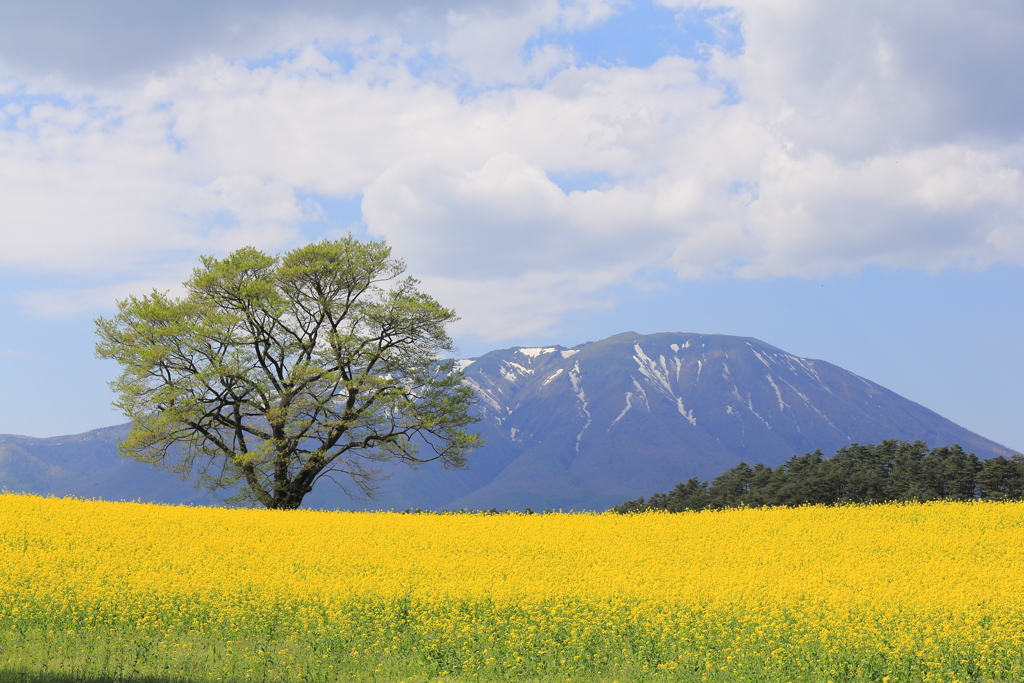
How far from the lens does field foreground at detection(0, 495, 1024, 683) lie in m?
12.7

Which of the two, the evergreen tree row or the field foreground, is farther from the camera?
the evergreen tree row

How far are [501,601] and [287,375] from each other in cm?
2276

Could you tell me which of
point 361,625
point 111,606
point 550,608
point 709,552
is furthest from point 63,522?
point 709,552

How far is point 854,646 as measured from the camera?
13.4m

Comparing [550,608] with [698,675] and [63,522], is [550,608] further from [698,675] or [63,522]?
[63,522]

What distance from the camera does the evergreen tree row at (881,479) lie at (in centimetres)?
3619

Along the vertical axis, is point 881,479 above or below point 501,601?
above

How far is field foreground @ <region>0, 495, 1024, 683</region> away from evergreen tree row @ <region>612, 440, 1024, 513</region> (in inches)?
462

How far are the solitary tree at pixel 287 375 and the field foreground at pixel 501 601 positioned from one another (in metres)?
10.4

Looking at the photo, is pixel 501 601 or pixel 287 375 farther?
pixel 287 375

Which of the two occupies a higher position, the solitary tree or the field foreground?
the solitary tree

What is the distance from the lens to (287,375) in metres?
35.5

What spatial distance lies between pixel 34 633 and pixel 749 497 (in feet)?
121

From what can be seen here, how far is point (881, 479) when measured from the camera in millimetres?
38281
